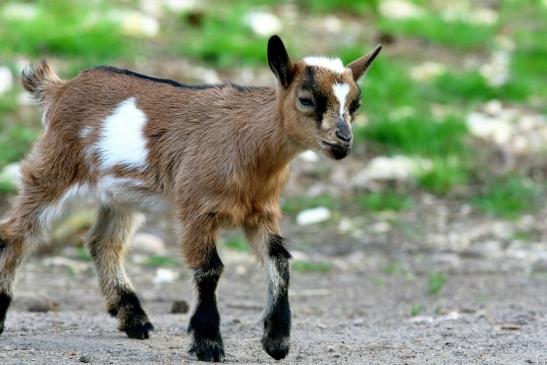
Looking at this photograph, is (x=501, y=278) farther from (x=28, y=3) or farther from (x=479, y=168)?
(x=28, y=3)

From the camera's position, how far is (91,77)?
7.67 m

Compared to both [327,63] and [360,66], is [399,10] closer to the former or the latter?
[360,66]

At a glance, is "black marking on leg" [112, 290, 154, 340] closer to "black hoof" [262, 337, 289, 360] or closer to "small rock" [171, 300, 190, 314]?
"small rock" [171, 300, 190, 314]

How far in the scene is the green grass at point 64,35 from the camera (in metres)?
12.9

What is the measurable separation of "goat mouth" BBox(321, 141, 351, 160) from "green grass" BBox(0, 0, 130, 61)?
263 inches

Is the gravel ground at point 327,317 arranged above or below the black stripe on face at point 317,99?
below

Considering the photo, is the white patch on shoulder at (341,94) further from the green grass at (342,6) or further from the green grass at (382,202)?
the green grass at (342,6)

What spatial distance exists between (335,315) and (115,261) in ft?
5.75

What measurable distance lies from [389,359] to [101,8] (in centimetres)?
849

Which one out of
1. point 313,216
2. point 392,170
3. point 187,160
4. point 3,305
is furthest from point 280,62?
point 392,170

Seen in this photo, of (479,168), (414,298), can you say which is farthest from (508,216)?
(414,298)

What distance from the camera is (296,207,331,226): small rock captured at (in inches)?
439

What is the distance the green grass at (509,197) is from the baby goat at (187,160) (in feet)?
14.8

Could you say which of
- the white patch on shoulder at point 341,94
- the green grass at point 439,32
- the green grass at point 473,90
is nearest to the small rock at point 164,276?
the white patch on shoulder at point 341,94
